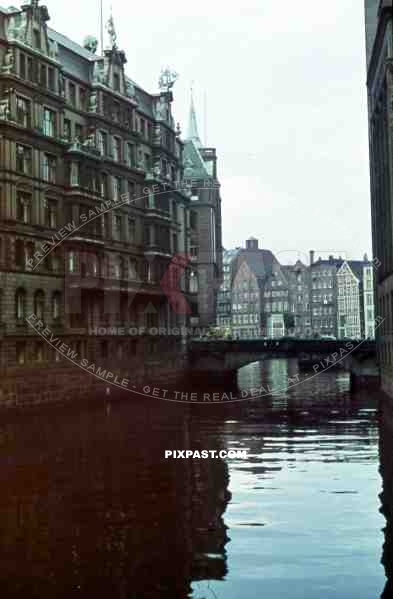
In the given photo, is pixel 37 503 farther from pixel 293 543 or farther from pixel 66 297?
pixel 66 297

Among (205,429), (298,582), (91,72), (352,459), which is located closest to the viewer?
(298,582)

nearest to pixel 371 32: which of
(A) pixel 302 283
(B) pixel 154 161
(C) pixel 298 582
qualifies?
(B) pixel 154 161

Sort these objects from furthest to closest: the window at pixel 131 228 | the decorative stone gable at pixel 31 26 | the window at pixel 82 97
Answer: the window at pixel 131 228
the window at pixel 82 97
the decorative stone gable at pixel 31 26

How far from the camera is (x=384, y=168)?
70.1 m

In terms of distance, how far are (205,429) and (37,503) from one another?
81.1ft

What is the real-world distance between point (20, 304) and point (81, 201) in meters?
12.5

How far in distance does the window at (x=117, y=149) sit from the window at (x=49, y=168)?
39.1 feet

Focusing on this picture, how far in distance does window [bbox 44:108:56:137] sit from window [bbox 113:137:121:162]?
38.6ft

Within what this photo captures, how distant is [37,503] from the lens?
28422mm

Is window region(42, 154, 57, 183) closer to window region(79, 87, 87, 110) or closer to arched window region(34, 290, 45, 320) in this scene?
window region(79, 87, 87, 110)

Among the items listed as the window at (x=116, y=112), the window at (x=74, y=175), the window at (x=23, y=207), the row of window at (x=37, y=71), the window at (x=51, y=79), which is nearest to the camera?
the window at (x=23, y=207)

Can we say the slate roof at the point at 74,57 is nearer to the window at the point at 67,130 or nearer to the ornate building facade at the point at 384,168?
the window at the point at 67,130

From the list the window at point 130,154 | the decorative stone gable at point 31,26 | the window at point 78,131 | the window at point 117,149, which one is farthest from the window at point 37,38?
the window at point 130,154

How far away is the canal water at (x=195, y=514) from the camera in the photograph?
19.2 m
